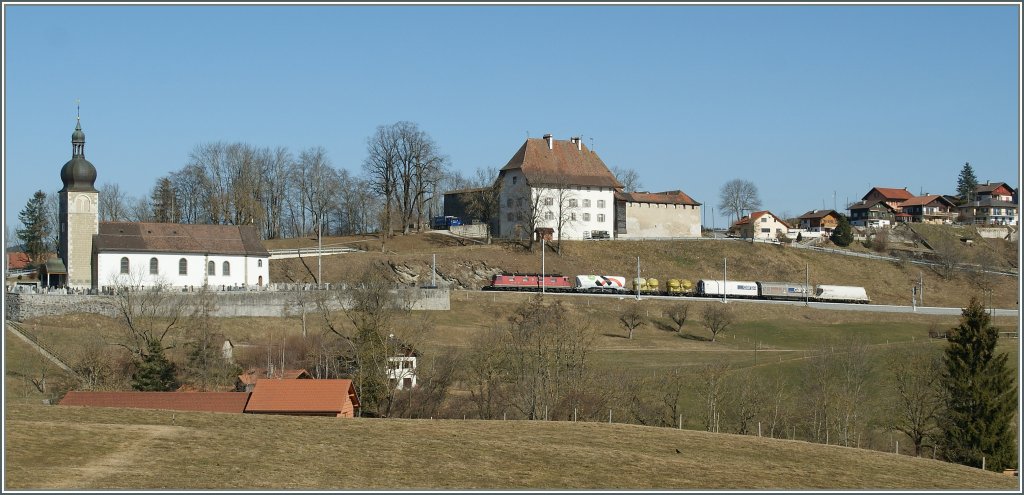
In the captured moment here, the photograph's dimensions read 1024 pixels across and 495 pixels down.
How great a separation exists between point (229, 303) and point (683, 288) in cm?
3635

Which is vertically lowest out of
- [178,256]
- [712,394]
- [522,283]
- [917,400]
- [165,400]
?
[917,400]

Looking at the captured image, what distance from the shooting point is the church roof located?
77250 millimetres

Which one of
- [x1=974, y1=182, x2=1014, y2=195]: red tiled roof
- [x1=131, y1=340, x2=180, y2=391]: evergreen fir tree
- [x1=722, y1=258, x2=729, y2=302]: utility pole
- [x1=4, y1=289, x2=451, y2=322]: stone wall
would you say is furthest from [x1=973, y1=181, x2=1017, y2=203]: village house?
[x1=131, y1=340, x2=180, y2=391]: evergreen fir tree

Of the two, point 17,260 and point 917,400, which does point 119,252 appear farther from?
point 917,400

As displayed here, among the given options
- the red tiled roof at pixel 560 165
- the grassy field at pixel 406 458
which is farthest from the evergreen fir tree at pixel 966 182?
the grassy field at pixel 406 458

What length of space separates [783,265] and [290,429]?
74.4 meters

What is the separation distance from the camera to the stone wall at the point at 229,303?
228ft

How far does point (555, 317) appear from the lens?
241 feet

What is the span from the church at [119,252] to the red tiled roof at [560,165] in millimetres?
33246

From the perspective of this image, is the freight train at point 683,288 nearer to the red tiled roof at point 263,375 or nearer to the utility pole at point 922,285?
the utility pole at point 922,285

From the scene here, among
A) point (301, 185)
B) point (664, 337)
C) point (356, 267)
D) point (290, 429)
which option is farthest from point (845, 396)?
point (301, 185)

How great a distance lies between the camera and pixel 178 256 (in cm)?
7844

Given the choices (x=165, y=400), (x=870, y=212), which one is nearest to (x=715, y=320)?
(x=165, y=400)

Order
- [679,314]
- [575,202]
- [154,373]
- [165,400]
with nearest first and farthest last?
[165,400] < [154,373] < [679,314] < [575,202]
